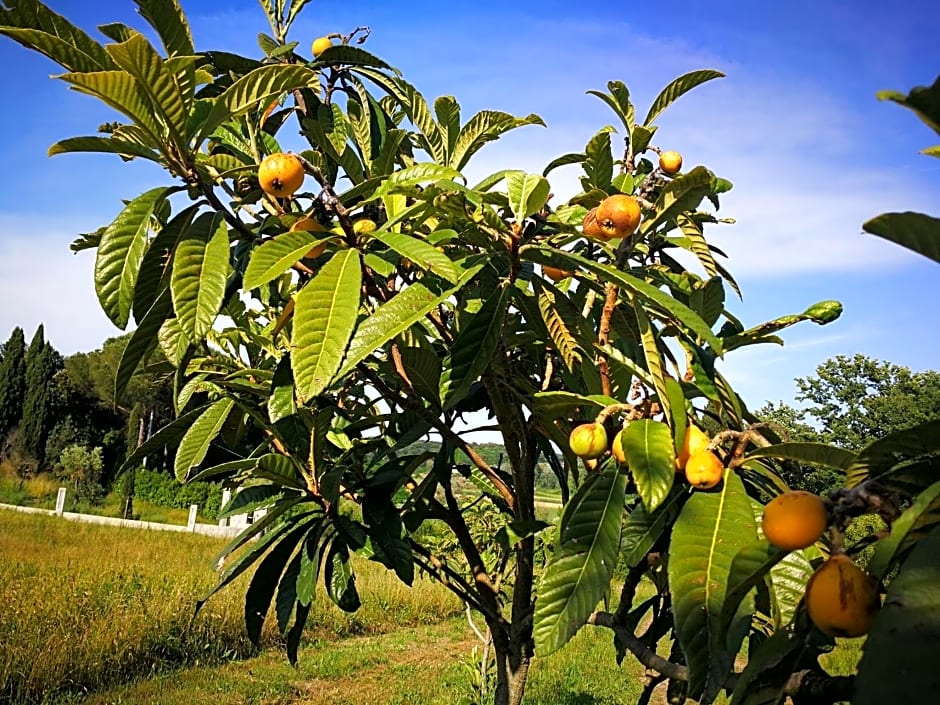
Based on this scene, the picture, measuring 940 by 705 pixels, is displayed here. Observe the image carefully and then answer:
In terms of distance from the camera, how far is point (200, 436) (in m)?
1.43

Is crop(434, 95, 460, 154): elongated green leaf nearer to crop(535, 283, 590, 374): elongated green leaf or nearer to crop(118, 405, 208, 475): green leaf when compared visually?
crop(535, 283, 590, 374): elongated green leaf

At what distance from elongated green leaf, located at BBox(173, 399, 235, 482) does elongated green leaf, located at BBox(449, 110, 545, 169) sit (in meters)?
0.67

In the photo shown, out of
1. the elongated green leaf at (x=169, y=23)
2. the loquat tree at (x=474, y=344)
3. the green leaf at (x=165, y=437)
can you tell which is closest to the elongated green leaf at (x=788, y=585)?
the loquat tree at (x=474, y=344)

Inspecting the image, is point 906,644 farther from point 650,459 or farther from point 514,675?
point 514,675

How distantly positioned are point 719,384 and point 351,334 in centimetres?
56

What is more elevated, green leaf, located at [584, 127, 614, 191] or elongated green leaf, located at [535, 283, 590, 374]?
green leaf, located at [584, 127, 614, 191]

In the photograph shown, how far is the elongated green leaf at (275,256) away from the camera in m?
0.86

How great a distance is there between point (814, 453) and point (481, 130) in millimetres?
807

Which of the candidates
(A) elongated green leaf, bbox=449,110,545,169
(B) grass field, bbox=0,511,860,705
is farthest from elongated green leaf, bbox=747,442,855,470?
(B) grass field, bbox=0,511,860,705

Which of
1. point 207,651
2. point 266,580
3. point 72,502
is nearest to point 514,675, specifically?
point 266,580

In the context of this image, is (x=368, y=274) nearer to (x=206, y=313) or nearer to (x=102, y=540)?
(x=206, y=313)

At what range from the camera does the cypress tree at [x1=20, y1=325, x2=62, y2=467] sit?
19156 millimetres

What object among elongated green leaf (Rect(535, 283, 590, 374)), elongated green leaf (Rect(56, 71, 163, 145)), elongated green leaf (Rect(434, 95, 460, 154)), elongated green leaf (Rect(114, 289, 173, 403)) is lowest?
elongated green leaf (Rect(114, 289, 173, 403))

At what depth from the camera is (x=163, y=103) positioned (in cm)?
87
